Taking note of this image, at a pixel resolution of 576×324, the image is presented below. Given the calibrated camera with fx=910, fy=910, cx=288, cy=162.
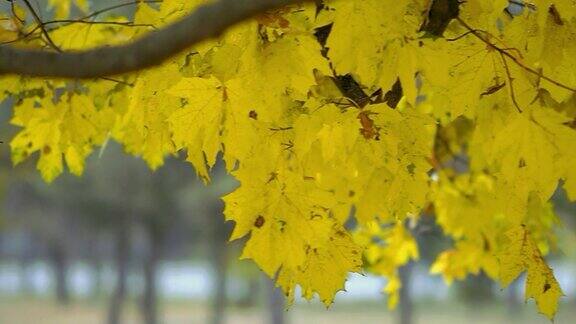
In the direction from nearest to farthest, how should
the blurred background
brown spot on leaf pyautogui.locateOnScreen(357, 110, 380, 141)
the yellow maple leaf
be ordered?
brown spot on leaf pyautogui.locateOnScreen(357, 110, 380, 141)
the yellow maple leaf
the blurred background

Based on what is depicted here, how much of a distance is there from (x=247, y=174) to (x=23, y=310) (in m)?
24.3

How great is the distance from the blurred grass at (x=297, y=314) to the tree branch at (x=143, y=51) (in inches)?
810

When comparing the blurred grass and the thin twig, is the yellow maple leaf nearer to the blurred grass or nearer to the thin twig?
the thin twig

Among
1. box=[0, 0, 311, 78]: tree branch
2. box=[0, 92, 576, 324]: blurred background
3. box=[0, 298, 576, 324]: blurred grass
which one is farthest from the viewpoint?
box=[0, 298, 576, 324]: blurred grass

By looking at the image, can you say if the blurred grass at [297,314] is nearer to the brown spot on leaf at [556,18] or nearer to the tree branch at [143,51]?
the brown spot on leaf at [556,18]

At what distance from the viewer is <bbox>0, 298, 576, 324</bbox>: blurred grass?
900 inches

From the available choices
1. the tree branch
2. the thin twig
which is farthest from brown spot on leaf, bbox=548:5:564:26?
the tree branch

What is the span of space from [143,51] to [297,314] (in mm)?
23338

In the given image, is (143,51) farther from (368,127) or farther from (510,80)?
(510,80)

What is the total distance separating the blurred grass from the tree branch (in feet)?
67.5

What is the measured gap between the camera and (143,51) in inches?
35.7

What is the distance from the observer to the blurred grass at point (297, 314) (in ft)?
75.0

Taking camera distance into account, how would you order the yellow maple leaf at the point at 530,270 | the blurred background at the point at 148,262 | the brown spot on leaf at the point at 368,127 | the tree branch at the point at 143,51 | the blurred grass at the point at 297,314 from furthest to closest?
the blurred grass at the point at 297,314 → the blurred background at the point at 148,262 → the yellow maple leaf at the point at 530,270 → the brown spot on leaf at the point at 368,127 → the tree branch at the point at 143,51

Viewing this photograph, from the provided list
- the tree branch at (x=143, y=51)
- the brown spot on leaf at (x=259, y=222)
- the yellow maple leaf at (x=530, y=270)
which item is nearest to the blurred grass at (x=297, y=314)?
the yellow maple leaf at (x=530, y=270)
